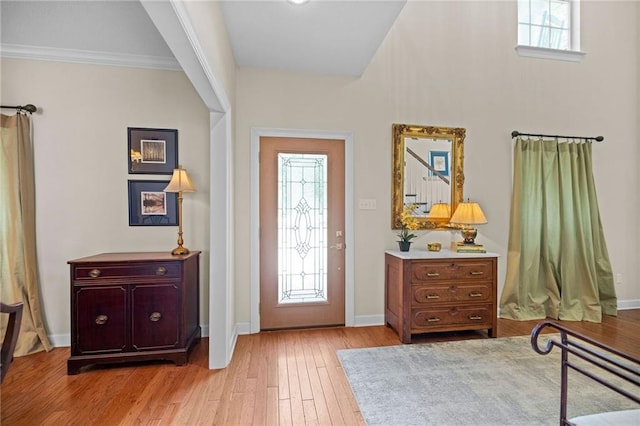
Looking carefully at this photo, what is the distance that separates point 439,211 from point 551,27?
2845mm

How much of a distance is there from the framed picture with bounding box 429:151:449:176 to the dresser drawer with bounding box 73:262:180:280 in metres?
2.83

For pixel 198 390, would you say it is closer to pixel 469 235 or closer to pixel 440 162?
pixel 469 235

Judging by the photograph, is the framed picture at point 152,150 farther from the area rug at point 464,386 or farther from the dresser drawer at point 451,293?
the dresser drawer at point 451,293

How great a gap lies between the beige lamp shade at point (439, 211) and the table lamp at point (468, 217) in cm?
13

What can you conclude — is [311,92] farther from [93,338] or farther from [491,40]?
[93,338]

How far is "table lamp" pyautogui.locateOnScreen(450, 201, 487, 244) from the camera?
333 centimetres

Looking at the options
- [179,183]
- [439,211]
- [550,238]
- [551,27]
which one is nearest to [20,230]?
[179,183]

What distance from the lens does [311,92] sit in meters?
3.42

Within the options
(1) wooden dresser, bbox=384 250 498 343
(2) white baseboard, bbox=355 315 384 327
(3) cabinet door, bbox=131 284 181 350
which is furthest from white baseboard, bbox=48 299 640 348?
(3) cabinet door, bbox=131 284 181 350

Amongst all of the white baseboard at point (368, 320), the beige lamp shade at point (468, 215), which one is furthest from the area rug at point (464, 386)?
the beige lamp shade at point (468, 215)

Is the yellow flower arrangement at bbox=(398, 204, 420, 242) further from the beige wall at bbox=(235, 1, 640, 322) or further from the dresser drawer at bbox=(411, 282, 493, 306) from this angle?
the dresser drawer at bbox=(411, 282, 493, 306)

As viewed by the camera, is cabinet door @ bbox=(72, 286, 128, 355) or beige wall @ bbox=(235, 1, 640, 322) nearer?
cabinet door @ bbox=(72, 286, 128, 355)

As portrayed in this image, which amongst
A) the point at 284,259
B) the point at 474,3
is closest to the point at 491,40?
the point at 474,3

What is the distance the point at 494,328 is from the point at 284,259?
2.21 m
